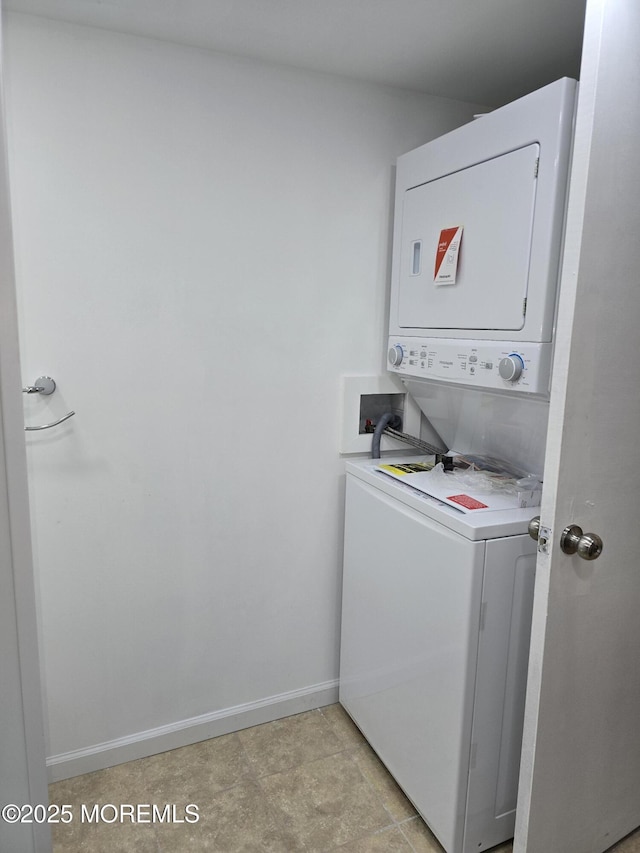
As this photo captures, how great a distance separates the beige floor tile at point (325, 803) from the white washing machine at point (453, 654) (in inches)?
4.9

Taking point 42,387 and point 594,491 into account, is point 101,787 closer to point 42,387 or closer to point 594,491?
point 42,387

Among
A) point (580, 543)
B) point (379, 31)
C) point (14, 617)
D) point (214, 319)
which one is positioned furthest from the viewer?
point (214, 319)

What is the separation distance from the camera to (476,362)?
1.54 m

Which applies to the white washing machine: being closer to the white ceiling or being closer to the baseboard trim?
the baseboard trim

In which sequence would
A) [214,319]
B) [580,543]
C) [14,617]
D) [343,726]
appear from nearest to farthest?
[14,617], [580,543], [214,319], [343,726]

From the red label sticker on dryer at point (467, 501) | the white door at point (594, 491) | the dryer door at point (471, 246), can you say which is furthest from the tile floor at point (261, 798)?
the dryer door at point (471, 246)

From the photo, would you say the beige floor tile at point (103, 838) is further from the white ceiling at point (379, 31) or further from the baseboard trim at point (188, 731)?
the white ceiling at point (379, 31)

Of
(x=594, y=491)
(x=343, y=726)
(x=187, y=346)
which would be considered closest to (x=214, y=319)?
(x=187, y=346)

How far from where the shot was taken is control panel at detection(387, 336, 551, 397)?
138cm

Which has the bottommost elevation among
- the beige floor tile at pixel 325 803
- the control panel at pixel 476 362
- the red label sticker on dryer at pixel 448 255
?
the beige floor tile at pixel 325 803

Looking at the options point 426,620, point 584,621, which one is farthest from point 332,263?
point 584,621

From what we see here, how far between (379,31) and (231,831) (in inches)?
86.9

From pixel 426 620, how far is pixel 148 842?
972 millimetres

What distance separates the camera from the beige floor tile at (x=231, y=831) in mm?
1564
